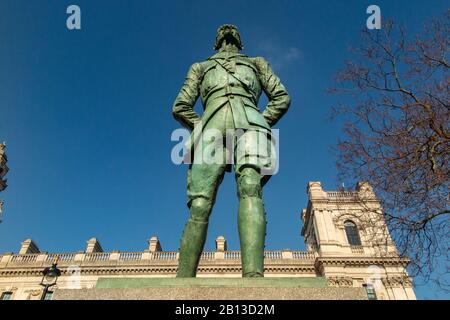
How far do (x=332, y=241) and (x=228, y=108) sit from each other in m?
25.5

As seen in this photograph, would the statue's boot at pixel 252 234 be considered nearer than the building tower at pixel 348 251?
Yes

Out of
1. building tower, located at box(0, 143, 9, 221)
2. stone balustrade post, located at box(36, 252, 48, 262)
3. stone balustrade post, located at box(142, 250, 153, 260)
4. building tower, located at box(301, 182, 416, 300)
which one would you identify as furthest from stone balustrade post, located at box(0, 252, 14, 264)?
building tower, located at box(301, 182, 416, 300)

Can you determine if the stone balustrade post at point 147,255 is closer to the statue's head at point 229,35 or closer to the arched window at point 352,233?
the arched window at point 352,233

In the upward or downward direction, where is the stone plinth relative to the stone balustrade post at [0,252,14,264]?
downward

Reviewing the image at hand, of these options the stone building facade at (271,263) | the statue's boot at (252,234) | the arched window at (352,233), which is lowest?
the statue's boot at (252,234)

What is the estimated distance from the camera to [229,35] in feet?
15.3

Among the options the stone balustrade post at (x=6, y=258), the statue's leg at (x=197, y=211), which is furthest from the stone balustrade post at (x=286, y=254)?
the statue's leg at (x=197, y=211)

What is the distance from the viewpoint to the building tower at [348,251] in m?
23.8

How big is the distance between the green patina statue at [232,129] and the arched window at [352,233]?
85.9 feet

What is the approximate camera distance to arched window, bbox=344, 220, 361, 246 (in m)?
27.0

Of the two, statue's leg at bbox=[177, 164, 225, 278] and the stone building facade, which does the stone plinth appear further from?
the stone building facade

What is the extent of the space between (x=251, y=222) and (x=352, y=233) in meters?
27.5

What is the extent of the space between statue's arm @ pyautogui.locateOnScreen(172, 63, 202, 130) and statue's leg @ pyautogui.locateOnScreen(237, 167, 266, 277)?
3.32 feet
